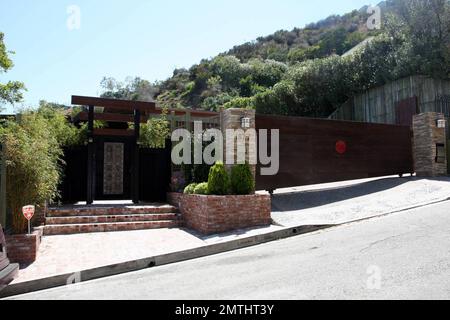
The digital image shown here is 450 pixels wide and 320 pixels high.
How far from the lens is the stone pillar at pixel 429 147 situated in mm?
14172

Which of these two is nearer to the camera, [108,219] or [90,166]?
[108,219]

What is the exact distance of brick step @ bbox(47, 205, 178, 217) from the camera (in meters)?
9.66

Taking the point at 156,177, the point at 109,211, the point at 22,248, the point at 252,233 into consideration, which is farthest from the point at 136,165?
the point at 22,248

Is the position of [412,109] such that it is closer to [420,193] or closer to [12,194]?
[420,193]

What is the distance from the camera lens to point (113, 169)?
12664 millimetres

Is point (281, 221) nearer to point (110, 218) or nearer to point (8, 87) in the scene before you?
point (110, 218)

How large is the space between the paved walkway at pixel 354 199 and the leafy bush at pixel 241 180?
99 centimetres

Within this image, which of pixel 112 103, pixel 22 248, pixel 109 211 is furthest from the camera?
pixel 112 103

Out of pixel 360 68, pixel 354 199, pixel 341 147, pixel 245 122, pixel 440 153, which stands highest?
pixel 360 68

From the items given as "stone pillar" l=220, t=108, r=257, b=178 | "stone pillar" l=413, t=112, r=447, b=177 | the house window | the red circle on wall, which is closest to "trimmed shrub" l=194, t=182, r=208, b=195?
"stone pillar" l=220, t=108, r=257, b=178

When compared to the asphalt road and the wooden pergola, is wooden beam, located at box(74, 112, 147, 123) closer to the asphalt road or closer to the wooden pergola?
the wooden pergola

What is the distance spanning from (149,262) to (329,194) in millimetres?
7084

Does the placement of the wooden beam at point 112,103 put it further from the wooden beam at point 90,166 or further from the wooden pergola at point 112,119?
the wooden beam at point 90,166
